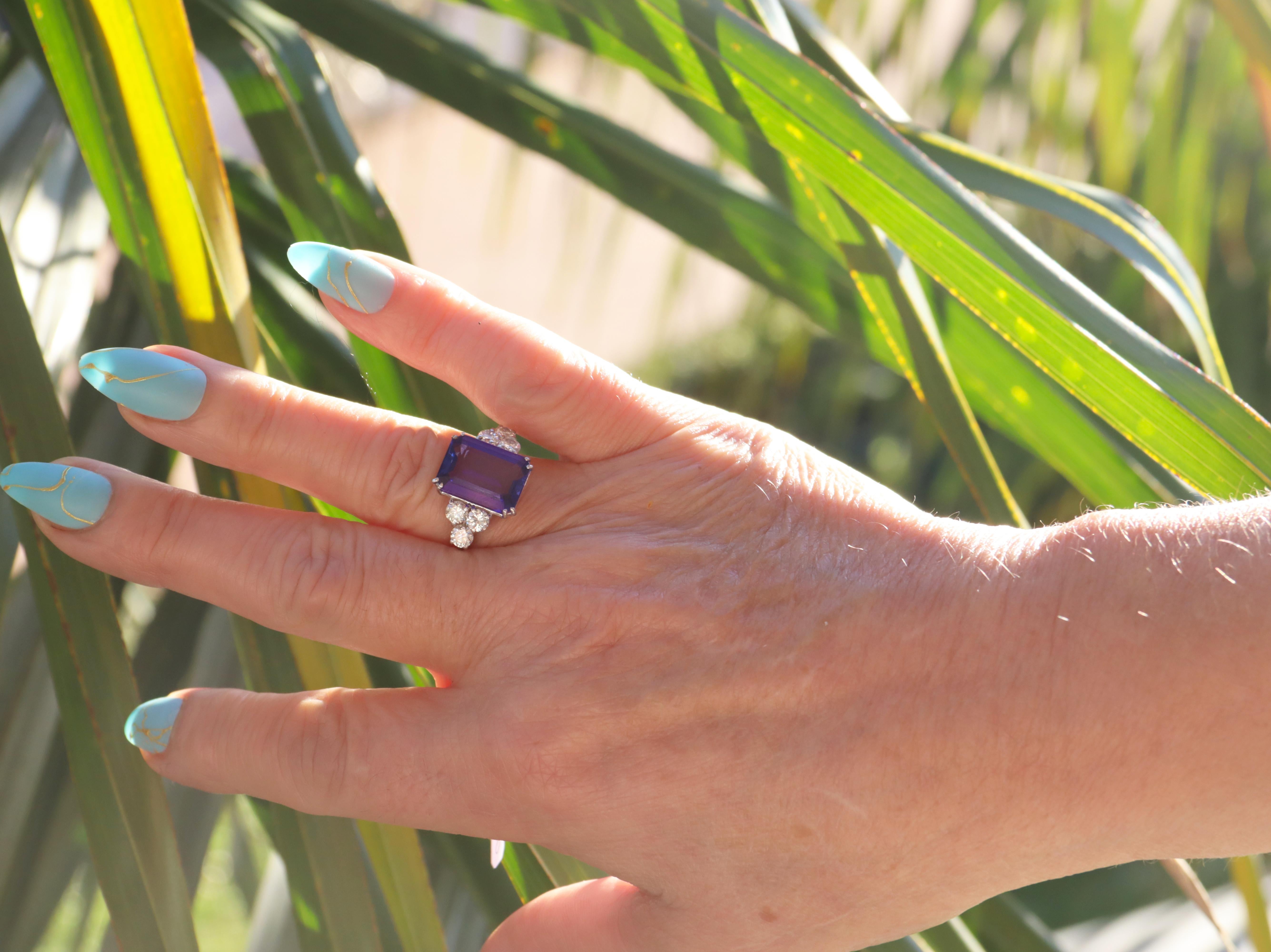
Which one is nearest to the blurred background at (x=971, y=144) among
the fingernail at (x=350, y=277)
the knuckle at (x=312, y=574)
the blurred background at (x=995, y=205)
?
the blurred background at (x=995, y=205)

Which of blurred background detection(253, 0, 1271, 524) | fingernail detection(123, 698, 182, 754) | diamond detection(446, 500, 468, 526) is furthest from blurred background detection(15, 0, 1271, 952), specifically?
diamond detection(446, 500, 468, 526)

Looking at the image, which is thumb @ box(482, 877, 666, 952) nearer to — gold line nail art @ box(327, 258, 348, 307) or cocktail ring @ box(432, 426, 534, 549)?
cocktail ring @ box(432, 426, 534, 549)

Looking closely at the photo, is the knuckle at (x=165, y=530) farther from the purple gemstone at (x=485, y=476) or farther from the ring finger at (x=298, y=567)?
the purple gemstone at (x=485, y=476)

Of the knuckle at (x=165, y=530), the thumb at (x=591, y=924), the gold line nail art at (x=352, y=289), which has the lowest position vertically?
the thumb at (x=591, y=924)

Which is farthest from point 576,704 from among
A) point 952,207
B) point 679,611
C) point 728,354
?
point 728,354

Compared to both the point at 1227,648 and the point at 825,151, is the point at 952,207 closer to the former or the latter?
the point at 825,151

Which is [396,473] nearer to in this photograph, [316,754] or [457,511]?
[457,511]

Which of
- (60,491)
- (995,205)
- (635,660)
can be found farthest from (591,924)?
(995,205)
